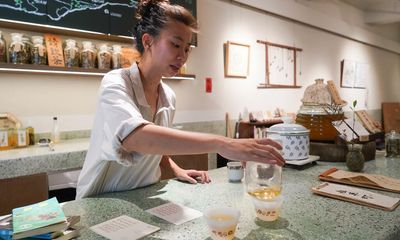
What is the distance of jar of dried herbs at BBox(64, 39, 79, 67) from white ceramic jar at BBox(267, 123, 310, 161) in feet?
5.59

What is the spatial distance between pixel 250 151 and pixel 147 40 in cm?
69

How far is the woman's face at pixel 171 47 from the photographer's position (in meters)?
1.21

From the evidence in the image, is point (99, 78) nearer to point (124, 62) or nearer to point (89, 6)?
point (124, 62)

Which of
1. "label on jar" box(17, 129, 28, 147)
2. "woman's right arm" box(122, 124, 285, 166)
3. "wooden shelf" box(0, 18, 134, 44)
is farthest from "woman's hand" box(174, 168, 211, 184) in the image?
"wooden shelf" box(0, 18, 134, 44)

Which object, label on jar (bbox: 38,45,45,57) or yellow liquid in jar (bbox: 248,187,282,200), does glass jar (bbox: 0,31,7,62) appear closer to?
label on jar (bbox: 38,45,45,57)

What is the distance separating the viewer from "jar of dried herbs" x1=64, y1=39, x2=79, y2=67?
2363mm

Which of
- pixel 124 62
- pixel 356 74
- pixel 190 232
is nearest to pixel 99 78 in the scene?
pixel 124 62

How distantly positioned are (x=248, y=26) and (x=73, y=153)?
292cm

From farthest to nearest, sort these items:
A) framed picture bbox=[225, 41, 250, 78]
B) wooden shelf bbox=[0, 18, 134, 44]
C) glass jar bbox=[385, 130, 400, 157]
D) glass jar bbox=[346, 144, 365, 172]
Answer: framed picture bbox=[225, 41, 250, 78] → wooden shelf bbox=[0, 18, 134, 44] → glass jar bbox=[385, 130, 400, 157] → glass jar bbox=[346, 144, 365, 172]

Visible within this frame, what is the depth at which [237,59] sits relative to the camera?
12.8 feet

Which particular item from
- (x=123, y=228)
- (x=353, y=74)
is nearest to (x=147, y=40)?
(x=123, y=228)

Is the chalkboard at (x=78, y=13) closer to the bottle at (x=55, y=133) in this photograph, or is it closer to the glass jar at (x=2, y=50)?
the glass jar at (x=2, y=50)

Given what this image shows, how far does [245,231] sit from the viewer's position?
775 millimetres

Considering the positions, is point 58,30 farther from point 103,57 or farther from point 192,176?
point 192,176
